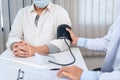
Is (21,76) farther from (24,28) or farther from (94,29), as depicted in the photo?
(94,29)

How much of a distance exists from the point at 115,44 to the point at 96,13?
1.31 meters

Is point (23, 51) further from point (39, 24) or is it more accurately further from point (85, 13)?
point (85, 13)

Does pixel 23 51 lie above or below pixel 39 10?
below

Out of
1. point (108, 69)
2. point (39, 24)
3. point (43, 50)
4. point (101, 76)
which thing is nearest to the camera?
point (101, 76)

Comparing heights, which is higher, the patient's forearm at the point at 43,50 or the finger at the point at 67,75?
the finger at the point at 67,75

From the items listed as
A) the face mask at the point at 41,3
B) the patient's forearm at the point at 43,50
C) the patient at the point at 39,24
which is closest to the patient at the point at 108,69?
the patient's forearm at the point at 43,50

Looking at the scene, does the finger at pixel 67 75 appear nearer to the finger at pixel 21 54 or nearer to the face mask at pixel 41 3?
the finger at pixel 21 54

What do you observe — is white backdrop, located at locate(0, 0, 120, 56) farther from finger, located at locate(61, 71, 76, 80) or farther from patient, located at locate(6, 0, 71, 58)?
finger, located at locate(61, 71, 76, 80)

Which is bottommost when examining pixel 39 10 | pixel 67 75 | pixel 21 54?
pixel 21 54

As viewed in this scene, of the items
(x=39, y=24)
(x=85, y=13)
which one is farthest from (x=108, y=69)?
(x=85, y=13)

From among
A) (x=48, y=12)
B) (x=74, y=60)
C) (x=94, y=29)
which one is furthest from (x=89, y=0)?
(x=74, y=60)

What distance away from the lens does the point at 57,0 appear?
2311mm

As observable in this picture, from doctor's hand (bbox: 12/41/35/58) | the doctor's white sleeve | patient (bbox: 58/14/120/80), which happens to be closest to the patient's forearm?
doctor's hand (bbox: 12/41/35/58)

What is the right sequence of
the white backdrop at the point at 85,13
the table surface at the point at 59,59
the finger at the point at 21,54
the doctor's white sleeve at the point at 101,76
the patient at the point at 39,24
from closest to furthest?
the doctor's white sleeve at the point at 101,76
the table surface at the point at 59,59
the finger at the point at 21,54
the patient at the point at 39,24
the white backdrop at the point at 85,13
